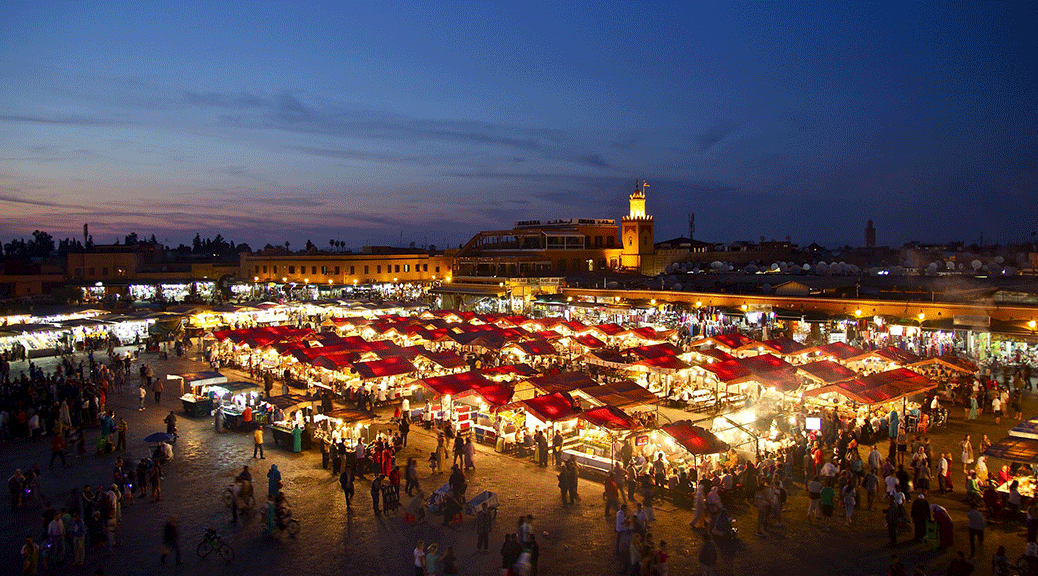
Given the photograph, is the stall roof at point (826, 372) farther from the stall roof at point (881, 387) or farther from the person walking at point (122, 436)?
the person walking at point (122, 436)

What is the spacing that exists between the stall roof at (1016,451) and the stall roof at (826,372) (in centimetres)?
619

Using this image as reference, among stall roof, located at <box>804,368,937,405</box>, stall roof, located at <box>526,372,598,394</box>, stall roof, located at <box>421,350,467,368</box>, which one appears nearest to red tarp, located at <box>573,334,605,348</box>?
stall roof, located at <box>421,350,467,368</box>

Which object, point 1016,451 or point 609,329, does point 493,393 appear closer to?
point 1016,451

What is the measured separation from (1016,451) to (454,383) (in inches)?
468

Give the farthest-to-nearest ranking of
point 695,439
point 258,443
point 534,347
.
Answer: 1. point 534,347
2. point 258,443
3. point 695,439

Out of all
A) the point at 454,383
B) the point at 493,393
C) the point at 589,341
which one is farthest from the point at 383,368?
the point at 589,341

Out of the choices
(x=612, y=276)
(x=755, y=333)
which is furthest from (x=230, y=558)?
(x=612, y=276)

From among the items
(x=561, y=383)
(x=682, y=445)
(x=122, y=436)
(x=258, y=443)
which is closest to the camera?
(x=682, y=445)

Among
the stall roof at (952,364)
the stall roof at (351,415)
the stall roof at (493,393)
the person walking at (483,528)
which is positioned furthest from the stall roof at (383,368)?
the stall roof at (952,364)

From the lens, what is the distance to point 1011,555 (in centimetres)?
980

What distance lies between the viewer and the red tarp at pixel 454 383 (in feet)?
55.1

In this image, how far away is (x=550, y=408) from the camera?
14.7 meters

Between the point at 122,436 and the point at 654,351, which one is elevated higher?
the point at 654,351

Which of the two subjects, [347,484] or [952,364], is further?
[952,364]
